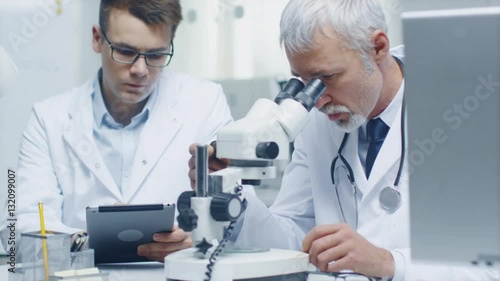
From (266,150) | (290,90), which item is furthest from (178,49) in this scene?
(266,150)

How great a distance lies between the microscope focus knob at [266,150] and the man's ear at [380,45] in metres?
0.60

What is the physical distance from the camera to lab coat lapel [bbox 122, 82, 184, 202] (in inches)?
91.3

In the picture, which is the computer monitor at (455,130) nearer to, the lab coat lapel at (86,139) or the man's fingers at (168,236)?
the man's fingers at (168,236)

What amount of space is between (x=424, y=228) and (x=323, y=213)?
927mm

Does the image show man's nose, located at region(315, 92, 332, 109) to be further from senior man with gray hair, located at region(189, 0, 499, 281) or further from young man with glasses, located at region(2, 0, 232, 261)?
young man with glasses, located at region(2, 0, 232, 261)

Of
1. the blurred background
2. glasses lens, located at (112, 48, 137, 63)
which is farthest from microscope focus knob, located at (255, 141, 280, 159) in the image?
the blurred background

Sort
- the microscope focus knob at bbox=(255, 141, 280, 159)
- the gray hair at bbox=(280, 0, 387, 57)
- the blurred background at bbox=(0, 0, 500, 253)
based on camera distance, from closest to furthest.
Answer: the microscope focus knob at bbox=(255, 141, 280, 159) < the gray hair at bbox=(280, 0, 387, 57) < the blurred background at bbox=(0, 0, 500, 253)

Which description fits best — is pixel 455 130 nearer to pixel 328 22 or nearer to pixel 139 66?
pixel 328 22

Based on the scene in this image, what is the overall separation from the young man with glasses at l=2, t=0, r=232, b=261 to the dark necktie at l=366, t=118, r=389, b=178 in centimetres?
83

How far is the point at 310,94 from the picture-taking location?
1.35m

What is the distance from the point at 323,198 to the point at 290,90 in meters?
0.53

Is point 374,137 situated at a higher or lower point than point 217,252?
higher

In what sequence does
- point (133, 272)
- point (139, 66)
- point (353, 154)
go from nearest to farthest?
point (133, 272) → point (353, 154) → point (139, 66)

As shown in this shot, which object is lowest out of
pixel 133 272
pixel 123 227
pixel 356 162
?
pixel 133 272
